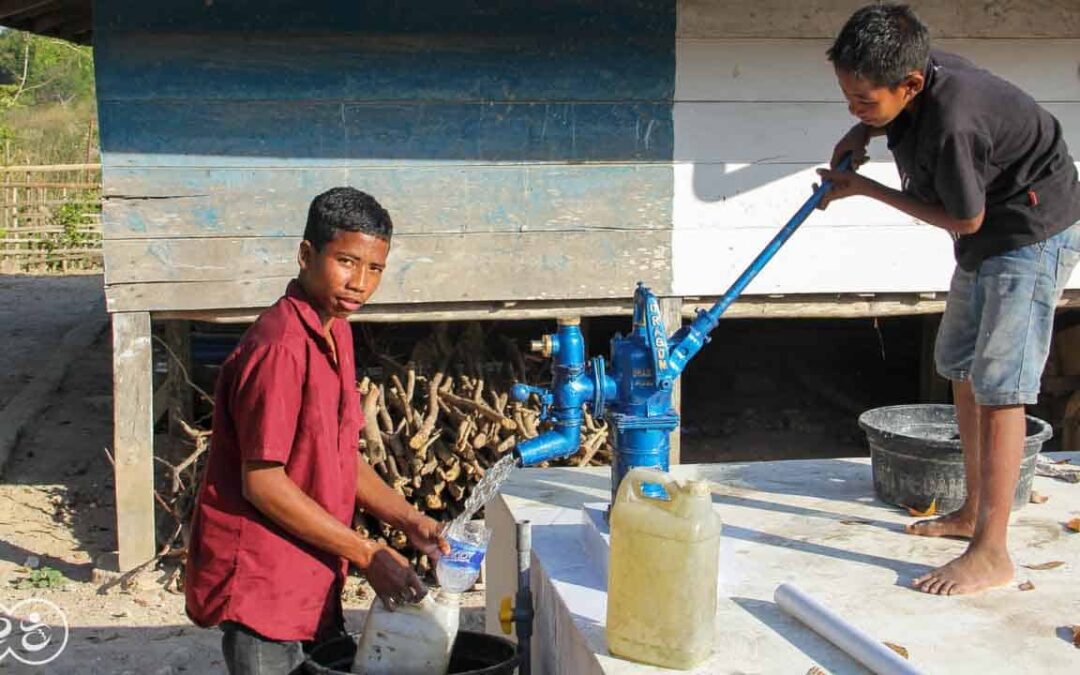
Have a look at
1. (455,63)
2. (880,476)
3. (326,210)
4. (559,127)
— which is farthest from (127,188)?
(880,476)

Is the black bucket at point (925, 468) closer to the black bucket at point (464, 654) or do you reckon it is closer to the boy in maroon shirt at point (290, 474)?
the black bucket at point (464, 654)

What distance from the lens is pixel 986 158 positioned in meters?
2.93

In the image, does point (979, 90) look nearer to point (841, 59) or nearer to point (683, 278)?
point (841, 59)

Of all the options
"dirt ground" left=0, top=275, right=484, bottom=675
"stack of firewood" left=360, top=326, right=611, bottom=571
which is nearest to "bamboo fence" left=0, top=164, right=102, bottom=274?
"dirt ground" left=0, top=275, right=484, bottom=675

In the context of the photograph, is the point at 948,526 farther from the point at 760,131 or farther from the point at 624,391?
the point at 760,131

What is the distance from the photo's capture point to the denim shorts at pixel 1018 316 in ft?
9.99

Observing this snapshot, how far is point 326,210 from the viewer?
262 centimetres

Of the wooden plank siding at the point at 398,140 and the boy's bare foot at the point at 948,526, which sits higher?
the wooden plank siding at the point at 398,140

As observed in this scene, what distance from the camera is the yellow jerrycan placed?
7.97ft

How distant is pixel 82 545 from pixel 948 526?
472cm

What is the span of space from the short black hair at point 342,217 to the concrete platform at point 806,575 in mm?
1001

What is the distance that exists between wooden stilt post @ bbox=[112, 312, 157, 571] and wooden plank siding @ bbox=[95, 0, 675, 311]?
0.17 m

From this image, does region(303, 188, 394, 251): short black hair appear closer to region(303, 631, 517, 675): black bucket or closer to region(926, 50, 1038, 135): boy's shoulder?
region(303, 631, 517, 675): black bucket

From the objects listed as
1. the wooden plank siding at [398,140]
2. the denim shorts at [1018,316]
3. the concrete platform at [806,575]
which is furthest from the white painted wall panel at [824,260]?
the denim shorts at [1018,316]
